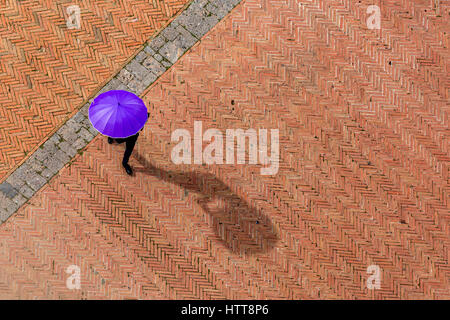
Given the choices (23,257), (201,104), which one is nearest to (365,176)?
(201,104)

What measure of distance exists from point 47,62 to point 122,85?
4.85ft

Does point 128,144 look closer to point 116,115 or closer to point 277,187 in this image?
point 116,115

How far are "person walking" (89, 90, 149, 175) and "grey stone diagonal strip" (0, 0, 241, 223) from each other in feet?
5.03

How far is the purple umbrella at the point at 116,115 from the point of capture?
693cm

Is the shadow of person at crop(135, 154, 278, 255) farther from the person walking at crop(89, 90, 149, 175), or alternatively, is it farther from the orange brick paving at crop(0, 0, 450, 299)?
the person walking at crop(89, 90, 149, 175)

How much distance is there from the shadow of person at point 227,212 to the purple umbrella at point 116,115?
5.42ft

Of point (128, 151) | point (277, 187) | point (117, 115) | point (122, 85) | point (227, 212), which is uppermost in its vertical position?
point (122, 85)

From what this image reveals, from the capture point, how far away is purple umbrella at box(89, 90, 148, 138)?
693cm

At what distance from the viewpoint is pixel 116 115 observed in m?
6.92

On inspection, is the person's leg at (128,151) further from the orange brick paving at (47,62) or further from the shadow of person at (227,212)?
the orange brick paving at (47,62)

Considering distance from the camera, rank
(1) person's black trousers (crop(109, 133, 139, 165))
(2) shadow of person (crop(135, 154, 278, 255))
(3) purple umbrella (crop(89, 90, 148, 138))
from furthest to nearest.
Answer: (2) shadow of person (crop(135, 154, 278, 255)) < (1) person's black trousers (crop(109, 133, 139, 165)) < (3) purple umbrella (crop(89, 90, 148, 138))

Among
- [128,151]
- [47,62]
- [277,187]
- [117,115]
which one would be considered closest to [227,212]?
[277,187]

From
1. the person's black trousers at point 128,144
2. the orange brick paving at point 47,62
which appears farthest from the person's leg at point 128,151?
the orange brick paving at point 47,62

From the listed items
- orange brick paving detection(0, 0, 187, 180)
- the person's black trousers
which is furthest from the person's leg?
orange brick paving detection(0, 0, 187, 180)
